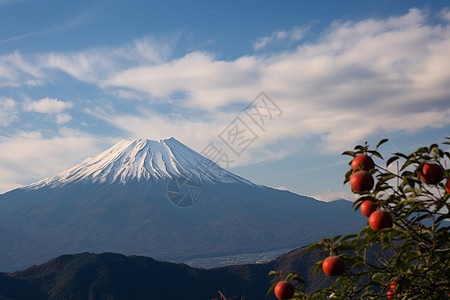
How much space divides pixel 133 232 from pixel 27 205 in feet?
162

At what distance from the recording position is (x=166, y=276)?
28188 mm

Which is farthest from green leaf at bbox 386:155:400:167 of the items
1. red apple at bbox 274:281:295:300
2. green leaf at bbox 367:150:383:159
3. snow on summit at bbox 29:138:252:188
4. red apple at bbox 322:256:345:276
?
snow on summit at bbox 29:138:252:188

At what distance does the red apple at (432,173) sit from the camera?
3.16 meters

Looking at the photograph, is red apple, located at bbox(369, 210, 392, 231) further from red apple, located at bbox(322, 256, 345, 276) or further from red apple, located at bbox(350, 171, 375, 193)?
red apple, located at bbox(322, 256, 345, 276)

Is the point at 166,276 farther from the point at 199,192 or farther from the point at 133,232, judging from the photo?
the point at 199,192

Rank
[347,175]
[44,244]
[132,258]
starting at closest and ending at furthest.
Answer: [347,175]
[132,258]
[44,244]

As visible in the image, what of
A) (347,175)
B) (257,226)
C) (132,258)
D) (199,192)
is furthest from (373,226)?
(199,192)

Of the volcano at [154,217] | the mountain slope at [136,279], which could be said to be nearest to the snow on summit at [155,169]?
the volcano at [154,217]

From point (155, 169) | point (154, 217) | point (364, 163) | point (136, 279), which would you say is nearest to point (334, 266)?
point (364, 163)

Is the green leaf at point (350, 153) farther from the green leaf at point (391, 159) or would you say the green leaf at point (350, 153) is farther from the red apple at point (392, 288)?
the red apple at point (392, 288)

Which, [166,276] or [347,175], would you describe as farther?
[166,276]

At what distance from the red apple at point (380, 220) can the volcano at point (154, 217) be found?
12150 centimetres

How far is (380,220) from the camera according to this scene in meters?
3.08

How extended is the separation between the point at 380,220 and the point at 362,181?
0.28m
